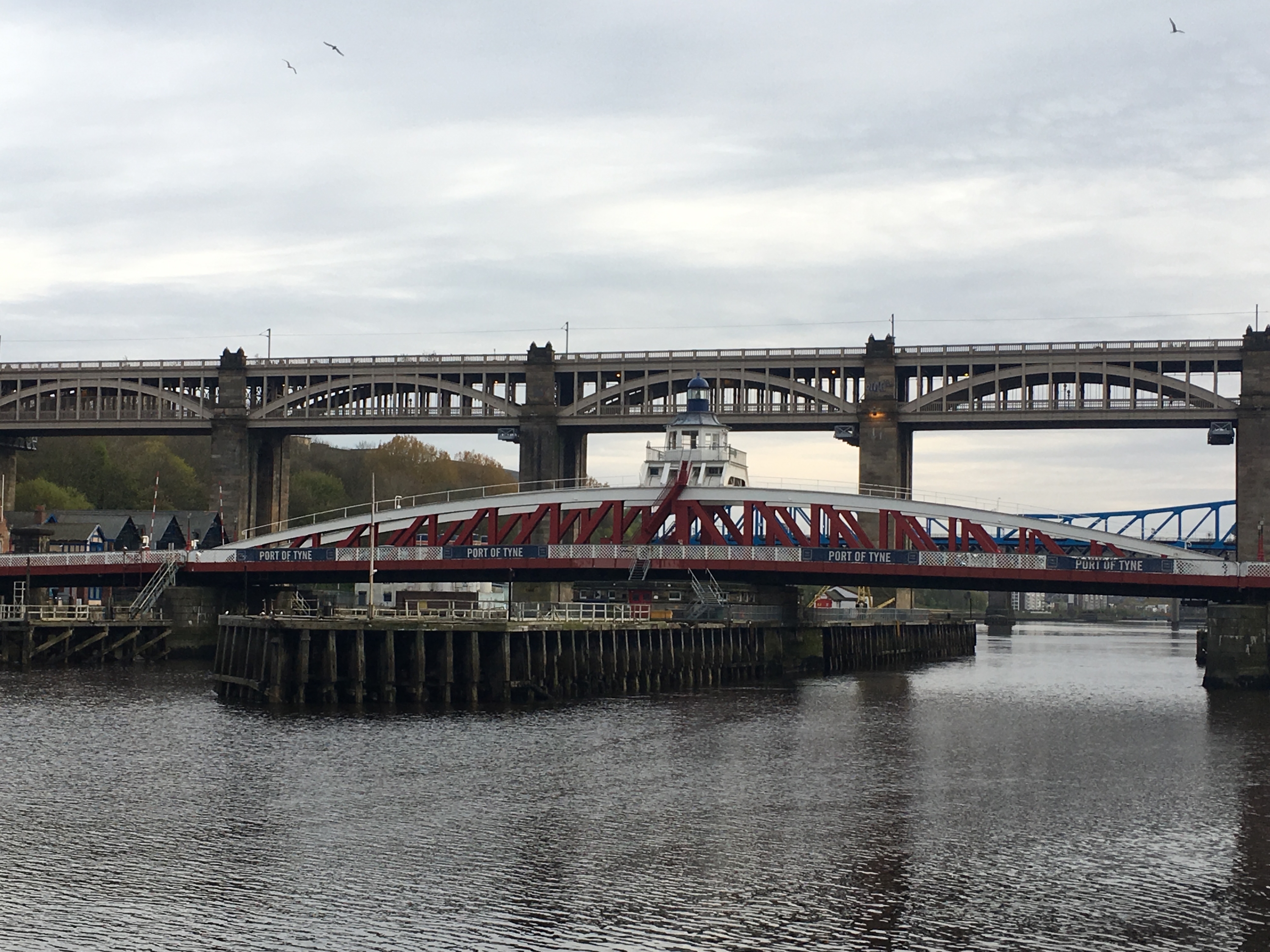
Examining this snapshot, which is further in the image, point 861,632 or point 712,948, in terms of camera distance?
point 861,632

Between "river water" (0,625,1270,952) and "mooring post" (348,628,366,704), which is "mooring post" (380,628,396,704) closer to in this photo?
"mooring post" (348,628,366,704)

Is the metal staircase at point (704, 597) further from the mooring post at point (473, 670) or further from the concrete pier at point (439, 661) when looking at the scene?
the mooring post at point (473, 670)

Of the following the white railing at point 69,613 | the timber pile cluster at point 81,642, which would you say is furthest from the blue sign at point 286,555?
the white railing at point 69,613

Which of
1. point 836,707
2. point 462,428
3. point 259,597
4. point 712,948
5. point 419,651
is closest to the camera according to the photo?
point 712,948

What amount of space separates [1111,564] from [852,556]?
47.8ft

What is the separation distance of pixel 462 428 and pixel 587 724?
7657 centimetres

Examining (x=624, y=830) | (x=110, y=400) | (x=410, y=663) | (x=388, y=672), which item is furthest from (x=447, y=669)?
(x=110, y=400)

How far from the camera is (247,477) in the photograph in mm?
144000

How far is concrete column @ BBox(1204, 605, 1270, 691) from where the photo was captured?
8744 cm

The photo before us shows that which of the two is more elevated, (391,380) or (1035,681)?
(391,380)

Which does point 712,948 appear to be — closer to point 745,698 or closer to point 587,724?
point 587,724

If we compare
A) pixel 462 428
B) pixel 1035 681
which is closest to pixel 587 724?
pixel 1035 681

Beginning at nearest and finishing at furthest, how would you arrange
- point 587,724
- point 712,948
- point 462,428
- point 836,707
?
point 712,948 → point 587,724 → point 836,707 → point 462,428

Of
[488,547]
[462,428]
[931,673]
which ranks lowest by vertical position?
[931,673]
